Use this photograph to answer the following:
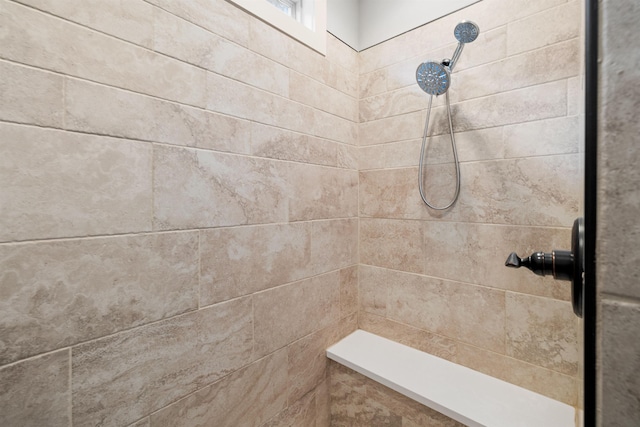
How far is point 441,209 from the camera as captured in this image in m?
1.40

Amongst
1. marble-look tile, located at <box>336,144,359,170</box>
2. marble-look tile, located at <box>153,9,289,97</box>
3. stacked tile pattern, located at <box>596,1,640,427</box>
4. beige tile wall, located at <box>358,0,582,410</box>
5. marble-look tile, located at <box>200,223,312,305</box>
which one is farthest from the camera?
marble-look tile, located at <box>336,144,359,170</box>

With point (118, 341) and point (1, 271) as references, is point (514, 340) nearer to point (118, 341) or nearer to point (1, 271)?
point (118, 341)

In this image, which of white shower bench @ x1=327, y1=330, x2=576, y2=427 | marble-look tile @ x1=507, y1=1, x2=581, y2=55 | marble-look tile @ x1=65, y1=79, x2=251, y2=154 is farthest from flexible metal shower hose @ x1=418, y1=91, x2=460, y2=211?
marble-look tile @ x1=65, y1=79, x2=251, y2=154

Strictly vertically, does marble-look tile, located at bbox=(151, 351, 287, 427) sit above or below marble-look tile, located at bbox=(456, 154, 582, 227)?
below

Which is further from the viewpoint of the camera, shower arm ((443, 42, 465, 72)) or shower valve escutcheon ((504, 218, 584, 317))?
shower arm ((443, 42, 465, 72))

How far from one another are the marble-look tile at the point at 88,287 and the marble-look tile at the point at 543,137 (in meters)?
1.38

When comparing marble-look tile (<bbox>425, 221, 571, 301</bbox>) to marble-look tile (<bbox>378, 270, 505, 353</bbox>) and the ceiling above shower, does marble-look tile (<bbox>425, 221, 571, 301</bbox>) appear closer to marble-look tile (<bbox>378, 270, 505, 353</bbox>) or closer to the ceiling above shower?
marble-look tile (<bbox>378, 270, 505, 353</bbox>)

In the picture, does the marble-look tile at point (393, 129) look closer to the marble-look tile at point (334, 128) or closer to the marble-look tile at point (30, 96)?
the marble-look tile at point (334, 128)

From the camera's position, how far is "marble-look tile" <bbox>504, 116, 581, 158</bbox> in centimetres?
107

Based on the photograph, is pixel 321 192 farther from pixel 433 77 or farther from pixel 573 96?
pixel 573 96

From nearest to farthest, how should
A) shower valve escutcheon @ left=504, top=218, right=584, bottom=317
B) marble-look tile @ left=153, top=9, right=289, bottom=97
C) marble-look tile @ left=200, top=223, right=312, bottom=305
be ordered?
shower valve escutcheon @ left=504, top=218, right=584, bottom=317, marble-look tile @ left=153, top=9, right=289, bottom=97, marble-look tile @ left=200, top=223, right=312, bottom=305

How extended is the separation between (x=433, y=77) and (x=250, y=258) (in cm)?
112

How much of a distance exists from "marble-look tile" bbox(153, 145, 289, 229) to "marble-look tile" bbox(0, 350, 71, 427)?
428mm

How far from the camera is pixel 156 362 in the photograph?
0.87 m
